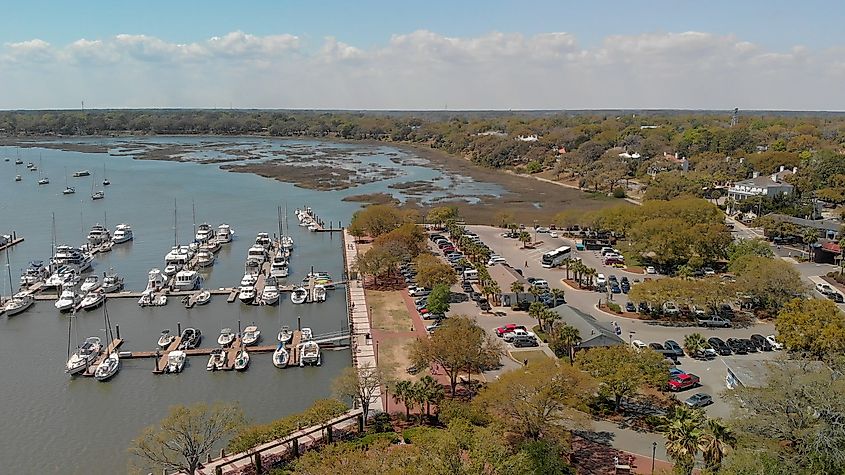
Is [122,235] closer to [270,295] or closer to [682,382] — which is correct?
[270,295]

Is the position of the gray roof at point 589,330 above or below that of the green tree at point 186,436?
above

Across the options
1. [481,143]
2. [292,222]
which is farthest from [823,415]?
[481,143]

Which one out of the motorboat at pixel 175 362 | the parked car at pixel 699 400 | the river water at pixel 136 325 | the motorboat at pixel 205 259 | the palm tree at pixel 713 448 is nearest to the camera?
the palm tree at pixel 713 448

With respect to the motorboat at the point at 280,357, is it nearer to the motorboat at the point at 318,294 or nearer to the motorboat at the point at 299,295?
the motorboat at the point at 299,295

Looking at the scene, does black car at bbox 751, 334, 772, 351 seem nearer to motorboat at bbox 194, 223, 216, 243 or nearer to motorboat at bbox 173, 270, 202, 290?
motorboat at bbox 173, 270, 202, 290

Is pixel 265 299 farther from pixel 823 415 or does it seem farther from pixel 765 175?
pixel 765 175

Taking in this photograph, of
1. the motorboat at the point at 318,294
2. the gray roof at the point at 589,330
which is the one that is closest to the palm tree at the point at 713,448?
the gray roof at the point at 589,330
